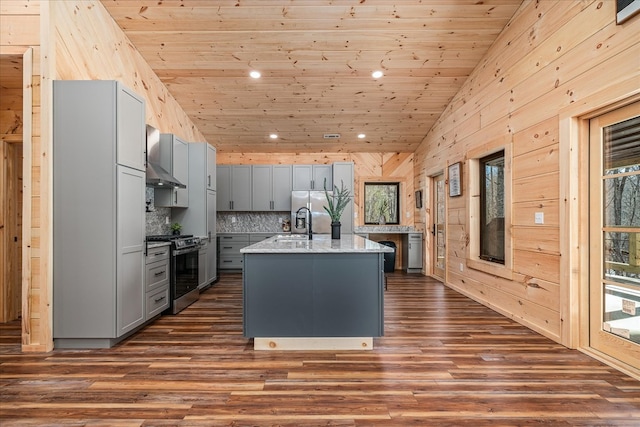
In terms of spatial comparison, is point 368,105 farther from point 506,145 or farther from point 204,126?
point 204,126

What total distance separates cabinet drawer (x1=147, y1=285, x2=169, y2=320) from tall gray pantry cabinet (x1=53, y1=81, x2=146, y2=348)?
574 mm

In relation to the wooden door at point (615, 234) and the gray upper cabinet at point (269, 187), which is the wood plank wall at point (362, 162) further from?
the wooden door at point (615, 234)

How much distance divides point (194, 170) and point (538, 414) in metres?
5.00

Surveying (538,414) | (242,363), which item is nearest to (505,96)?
(538,414)

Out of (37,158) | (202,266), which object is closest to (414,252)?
(202,266)

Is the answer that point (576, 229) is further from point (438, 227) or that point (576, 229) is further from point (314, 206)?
point (314, 206)

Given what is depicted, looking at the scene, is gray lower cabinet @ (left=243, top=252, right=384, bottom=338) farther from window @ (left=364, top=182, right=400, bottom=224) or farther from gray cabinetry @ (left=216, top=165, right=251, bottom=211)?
window @ (left=364, top=182, right=400, bottom=224)

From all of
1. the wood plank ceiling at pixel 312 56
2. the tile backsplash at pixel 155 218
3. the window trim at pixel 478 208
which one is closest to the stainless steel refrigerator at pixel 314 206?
the wood plank ceiling at pixel 312 56

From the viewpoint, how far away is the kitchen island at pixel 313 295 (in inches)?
117

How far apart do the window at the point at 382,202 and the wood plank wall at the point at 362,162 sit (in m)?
0.18

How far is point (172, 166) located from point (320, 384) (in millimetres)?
3794

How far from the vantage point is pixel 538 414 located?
6.56 feet

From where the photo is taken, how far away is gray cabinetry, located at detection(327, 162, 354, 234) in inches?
280

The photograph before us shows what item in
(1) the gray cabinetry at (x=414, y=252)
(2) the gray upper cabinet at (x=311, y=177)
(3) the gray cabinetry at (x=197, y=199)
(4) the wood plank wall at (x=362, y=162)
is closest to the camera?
(3) the gray cabinetry at (x=197, y=199)
